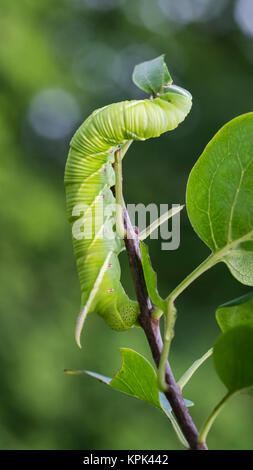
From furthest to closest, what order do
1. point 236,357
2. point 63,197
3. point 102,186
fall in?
point 63,197
point 102,186
point 236,357

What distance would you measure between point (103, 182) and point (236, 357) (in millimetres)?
309

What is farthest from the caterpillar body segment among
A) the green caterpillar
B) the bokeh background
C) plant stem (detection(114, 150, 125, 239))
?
the bokeh background

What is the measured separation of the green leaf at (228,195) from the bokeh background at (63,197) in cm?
278

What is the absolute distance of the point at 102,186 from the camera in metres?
0.63

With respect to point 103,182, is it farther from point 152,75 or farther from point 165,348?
point 165,348

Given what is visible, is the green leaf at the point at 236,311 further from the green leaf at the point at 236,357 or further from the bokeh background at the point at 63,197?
the bokeh background at the point at 63,197

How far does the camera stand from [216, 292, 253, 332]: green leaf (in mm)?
470

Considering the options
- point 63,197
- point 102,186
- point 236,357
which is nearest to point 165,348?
point 236,357

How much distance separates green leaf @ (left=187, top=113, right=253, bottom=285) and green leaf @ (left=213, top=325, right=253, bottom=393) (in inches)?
4.5

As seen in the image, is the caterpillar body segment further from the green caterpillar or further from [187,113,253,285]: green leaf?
[187,113,253,285]: green leaf

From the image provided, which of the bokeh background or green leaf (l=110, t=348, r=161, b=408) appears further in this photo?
the bokeh background

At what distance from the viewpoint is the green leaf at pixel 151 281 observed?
1.40ft

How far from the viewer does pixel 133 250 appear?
48 cm

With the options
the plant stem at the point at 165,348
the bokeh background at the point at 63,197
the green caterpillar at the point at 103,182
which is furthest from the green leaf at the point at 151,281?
the bokeh background at the point at 63,197
